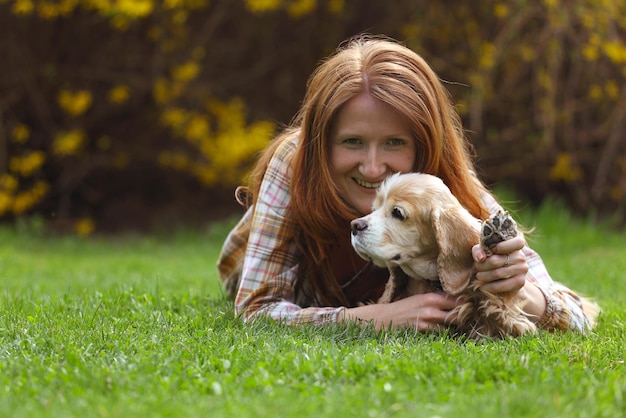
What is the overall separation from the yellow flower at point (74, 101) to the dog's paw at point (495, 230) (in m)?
7.36

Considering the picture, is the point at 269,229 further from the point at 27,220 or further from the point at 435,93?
the point at 27,220

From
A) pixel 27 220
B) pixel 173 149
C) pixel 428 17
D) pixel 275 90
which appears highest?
pixel 428 17

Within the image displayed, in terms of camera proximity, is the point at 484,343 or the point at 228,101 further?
the point at 228,101

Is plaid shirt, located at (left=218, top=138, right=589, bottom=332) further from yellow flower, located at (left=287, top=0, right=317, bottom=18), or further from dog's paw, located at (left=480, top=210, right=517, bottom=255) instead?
yellow flower, located at (left=287, top=0, right=317, bottom=18)

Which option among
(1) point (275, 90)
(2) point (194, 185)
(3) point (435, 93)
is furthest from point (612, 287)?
(2) point (194, 185)

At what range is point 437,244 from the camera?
383 centimetres

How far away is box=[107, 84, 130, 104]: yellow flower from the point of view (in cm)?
1024

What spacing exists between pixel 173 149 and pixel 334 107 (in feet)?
23.8

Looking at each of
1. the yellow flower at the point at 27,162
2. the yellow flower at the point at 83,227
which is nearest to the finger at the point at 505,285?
the yellow flower at the point at 27,162

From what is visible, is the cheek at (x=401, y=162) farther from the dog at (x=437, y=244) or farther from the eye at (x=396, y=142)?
the dog at (x=437, y=244)

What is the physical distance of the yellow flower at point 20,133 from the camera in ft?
33.4

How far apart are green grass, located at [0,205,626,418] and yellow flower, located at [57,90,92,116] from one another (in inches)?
214

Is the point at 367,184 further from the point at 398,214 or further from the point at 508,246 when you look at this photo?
the point at 508,246

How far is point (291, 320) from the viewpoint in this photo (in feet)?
13.8
